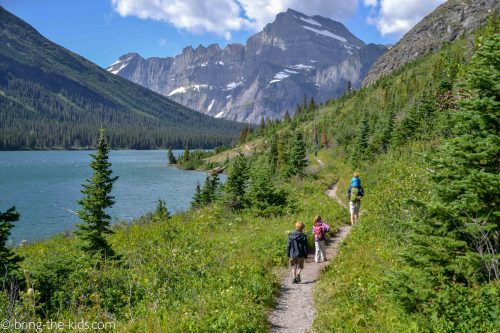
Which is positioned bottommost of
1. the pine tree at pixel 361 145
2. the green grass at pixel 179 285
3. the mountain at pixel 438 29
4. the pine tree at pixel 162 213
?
the pine tree at pixel 162 213

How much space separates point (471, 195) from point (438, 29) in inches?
6919

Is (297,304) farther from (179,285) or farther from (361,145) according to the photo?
(361,145)

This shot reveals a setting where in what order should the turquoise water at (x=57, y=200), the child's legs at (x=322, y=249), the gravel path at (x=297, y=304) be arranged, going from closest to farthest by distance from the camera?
the gravel path at (x=297, y=304)
the child's legs at (x=322, y=249)
the turquoise water at (x=57, y=200)

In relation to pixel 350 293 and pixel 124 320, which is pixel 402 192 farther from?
pixel 124 320

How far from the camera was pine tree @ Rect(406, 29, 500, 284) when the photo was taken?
25.0 feet

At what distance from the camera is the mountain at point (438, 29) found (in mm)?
145625

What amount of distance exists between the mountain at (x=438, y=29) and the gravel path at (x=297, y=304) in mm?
150660

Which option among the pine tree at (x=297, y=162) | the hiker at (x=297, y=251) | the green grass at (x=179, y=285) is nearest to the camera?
the green grass at (x=179, y=285)

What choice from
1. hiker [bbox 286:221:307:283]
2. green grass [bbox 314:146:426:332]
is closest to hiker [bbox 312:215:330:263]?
green grass [bbox 314:146:426:332]

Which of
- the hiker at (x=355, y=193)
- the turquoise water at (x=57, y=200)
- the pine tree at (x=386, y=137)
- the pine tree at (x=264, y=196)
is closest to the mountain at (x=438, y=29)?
the pine tree at (x=386, y=137)

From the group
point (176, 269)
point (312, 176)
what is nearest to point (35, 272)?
point (176, 269)

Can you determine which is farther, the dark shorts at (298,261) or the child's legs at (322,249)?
the child's legs at (322,249)

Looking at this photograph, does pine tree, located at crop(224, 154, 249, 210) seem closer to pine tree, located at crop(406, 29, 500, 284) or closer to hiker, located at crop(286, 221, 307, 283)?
hiker, located at crop(286, 221, 307, 283)

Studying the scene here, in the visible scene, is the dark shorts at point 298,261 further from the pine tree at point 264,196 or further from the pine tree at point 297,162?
the pine tree at point 297,162
